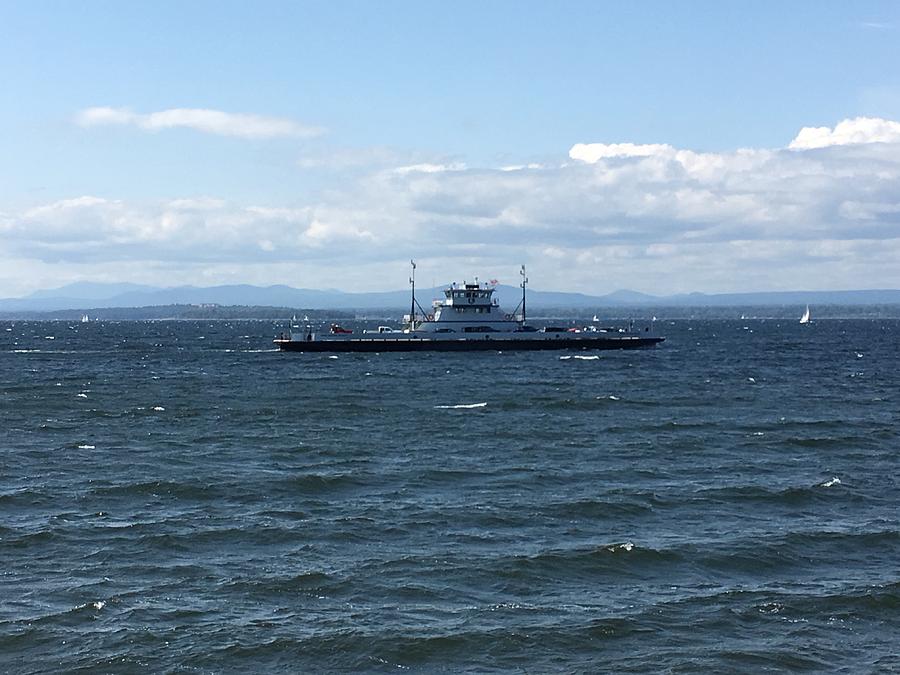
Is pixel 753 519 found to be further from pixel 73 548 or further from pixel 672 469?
pixel 73 548

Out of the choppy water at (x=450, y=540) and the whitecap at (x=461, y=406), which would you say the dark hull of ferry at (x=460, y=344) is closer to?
the whitecap at (x=461, y=406)

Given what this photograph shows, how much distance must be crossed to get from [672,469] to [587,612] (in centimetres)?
1980

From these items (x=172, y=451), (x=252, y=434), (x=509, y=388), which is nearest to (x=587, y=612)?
(x=172, y=451)

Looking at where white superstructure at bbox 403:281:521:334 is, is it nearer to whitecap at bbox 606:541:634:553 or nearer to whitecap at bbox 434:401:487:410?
whitecap at bbox 434:401:487:410

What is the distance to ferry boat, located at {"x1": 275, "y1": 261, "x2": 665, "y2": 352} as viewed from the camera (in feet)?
455

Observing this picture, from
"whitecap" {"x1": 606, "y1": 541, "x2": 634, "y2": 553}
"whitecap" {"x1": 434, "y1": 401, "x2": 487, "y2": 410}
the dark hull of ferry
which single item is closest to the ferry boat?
the dark hull of ferry

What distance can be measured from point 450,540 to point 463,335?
109 m

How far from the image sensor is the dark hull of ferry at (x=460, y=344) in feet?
454

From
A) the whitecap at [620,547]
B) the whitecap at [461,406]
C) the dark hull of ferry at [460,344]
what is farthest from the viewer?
the dark hull of ferry at [460,344]

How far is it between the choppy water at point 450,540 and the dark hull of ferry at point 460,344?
232 ft

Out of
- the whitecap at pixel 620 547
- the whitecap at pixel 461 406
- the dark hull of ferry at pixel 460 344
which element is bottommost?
the whitecap at pixel 461 406

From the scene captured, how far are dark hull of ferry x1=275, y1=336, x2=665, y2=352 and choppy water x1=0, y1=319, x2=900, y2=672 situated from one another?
70.6 meters

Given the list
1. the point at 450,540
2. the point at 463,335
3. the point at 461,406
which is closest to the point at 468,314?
the point at 463,335

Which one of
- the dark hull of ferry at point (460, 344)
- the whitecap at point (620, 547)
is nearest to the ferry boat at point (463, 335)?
the dark hull of ferry at point (460, 344)
